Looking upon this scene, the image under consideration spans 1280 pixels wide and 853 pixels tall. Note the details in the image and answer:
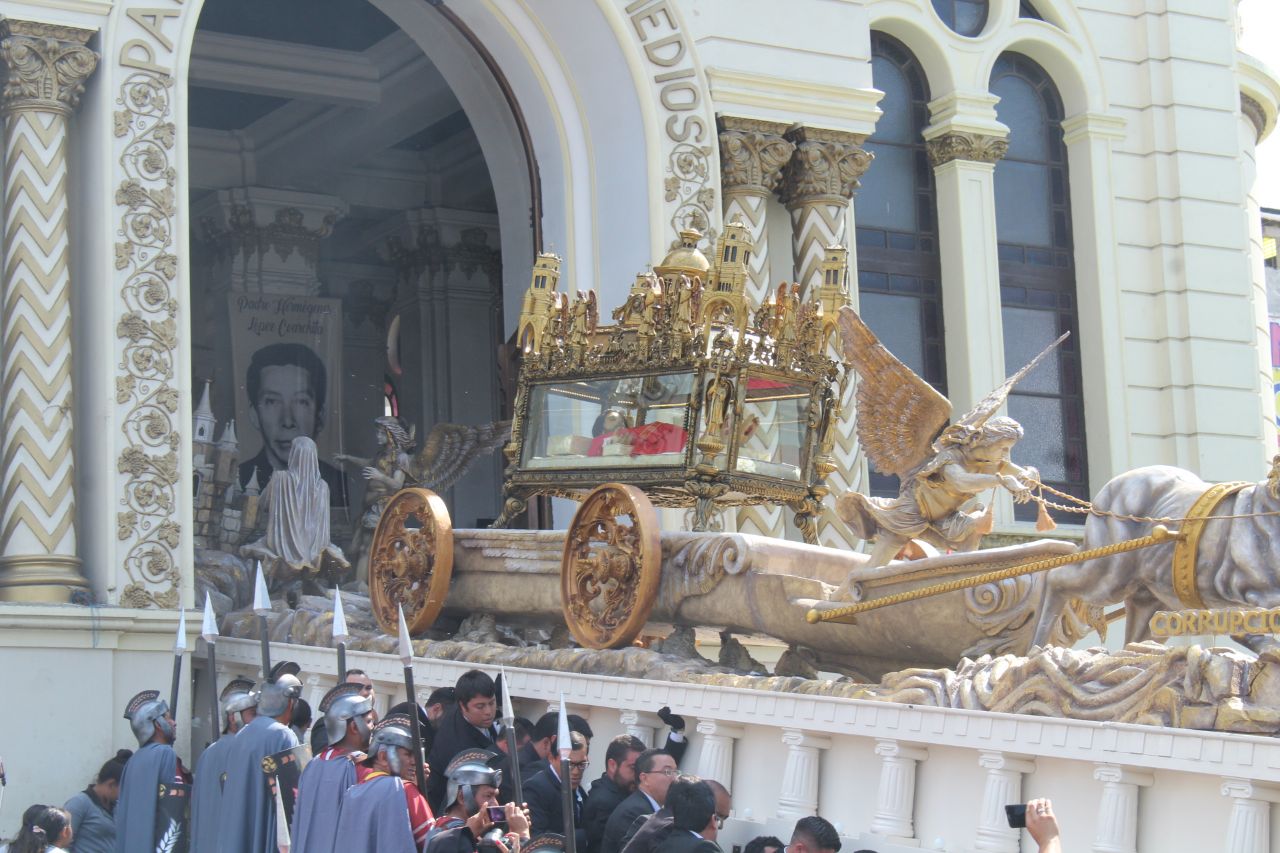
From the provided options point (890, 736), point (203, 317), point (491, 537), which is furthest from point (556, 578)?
point (203, 317)

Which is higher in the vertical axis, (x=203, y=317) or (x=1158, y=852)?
(x=203, y=317)

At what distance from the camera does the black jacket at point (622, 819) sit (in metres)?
9.29

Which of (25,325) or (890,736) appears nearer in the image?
(890,736)

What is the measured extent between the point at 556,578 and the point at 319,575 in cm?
603

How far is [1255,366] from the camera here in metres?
21.8

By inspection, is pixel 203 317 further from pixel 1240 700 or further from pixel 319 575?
pixel 1240 700

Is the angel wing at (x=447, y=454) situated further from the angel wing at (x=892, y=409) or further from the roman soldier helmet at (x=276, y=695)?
the roman soldier helmet at (x=276, y=695)

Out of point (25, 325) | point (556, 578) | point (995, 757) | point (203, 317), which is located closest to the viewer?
point (995, 757)

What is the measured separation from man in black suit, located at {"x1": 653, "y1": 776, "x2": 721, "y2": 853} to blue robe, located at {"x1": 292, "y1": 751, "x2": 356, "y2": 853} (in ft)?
4.80

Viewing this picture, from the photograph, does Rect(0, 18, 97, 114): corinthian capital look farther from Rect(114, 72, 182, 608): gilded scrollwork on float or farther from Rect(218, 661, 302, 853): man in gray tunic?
Rect(218, 661, 302, 853): man in gray tunic

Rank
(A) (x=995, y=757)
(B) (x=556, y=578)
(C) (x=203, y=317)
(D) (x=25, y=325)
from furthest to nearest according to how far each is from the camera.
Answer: (C) (x=203, y=317) < (D) (x=25, y=325) < (B) (x=556, y=578) < (A) (x=995, y=757)

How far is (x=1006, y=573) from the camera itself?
37.0 ft

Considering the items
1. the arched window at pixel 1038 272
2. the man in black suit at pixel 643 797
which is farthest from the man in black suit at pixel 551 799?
the arched window at pixel 1038 272

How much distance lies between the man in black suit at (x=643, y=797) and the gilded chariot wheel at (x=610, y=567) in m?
3.36
